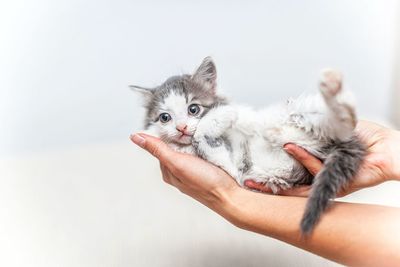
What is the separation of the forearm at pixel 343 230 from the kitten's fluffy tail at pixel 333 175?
50mm

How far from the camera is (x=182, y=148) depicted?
4.16 ft

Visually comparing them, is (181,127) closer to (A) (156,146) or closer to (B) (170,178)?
(A) (156,146)

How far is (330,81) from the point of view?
91cm

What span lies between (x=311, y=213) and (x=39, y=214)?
1397 millimetres

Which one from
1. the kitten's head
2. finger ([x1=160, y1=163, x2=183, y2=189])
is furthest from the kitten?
finger ([x1=160, y1=163, x2=183, y2=189])

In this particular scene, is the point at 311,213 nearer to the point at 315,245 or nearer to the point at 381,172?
the point at 315,245

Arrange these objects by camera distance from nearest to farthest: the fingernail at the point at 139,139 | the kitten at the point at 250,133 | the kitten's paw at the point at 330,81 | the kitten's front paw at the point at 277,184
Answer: the kitten's paw at the point at 330,81 → the kitten at the point at 250,133 → the kitten's front paw at the point at 277,184 → the fingernail at the point at 139,139

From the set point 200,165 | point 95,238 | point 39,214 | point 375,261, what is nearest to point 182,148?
point 200,165

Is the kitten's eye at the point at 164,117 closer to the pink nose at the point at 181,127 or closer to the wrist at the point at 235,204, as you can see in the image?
the pink nose at the point at 181,127

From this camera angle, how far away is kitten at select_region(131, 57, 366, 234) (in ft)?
3.57

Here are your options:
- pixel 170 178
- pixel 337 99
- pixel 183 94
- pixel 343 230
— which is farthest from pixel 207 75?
pixel 343 230

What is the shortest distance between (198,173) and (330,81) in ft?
1.58

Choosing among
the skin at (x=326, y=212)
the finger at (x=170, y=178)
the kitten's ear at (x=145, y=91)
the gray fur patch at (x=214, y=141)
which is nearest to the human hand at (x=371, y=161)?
the skin at (x=326, y=212)

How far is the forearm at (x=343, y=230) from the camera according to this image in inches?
38.5
